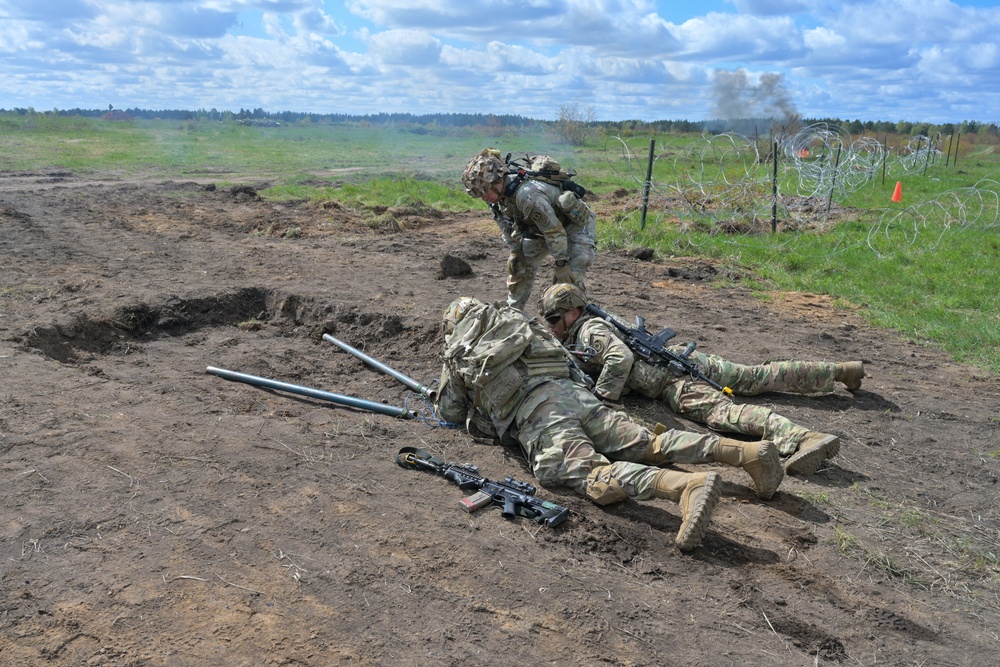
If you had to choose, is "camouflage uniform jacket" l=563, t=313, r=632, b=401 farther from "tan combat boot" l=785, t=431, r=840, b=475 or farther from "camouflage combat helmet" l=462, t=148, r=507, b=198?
"camouflage combat helmet" l=462, t=148, r=507, b=198

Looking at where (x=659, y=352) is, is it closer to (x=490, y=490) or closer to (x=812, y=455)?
(x=812, y=455)

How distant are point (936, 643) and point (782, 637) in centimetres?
67

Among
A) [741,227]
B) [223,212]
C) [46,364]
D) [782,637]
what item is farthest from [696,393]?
[223,212]

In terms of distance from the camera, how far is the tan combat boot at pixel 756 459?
4.24 m

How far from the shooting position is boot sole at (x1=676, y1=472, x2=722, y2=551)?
3.77 m

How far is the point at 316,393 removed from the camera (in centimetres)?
601

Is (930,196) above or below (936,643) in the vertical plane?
above

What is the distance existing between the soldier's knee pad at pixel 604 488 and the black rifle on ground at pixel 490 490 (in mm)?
232

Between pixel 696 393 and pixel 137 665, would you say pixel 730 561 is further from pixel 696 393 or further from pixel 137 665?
pixel 137 665

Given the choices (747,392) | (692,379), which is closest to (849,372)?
(747,392)

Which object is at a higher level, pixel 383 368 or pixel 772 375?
pixel 772 375

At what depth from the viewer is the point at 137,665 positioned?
296 cm

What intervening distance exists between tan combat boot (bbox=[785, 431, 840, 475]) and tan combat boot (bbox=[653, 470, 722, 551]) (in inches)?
42.1

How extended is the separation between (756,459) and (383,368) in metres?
3.54
